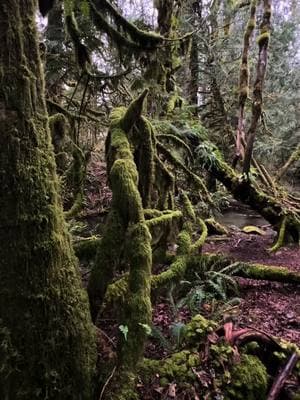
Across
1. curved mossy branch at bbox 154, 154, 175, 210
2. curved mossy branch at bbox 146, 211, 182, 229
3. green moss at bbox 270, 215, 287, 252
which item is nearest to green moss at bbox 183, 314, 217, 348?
curved mossy branch at bbox 146, 211, 182, 229

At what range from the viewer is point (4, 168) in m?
2.49

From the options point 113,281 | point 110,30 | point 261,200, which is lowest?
point 113,281

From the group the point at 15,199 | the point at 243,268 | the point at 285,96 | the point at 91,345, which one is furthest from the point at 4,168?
the point at 285,96

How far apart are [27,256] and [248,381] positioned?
2083mm

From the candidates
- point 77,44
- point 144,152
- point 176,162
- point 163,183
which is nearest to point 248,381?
point 144,152

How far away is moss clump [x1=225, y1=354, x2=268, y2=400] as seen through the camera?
3059mm

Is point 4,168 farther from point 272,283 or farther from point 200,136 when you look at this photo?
point 200,136

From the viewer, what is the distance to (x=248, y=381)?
311 centimetres

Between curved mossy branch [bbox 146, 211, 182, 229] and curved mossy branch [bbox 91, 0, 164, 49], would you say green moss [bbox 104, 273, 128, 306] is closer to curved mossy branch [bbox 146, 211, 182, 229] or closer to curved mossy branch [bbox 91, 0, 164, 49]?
curved mossy branch [bbox 146, 211, 182, 229]

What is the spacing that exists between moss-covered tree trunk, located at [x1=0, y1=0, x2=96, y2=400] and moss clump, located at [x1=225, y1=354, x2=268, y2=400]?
4.04 feet

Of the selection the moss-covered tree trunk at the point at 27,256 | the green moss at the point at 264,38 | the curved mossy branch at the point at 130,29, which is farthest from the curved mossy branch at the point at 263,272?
the green moss at the point at 264,38

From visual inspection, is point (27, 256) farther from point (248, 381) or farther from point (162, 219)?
point (248, 381)

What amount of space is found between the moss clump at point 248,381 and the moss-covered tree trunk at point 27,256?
1231 mm

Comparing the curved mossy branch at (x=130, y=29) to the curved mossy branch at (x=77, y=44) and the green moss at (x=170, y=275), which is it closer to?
the curved mossy branch at (x=77, y=44)
